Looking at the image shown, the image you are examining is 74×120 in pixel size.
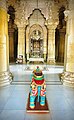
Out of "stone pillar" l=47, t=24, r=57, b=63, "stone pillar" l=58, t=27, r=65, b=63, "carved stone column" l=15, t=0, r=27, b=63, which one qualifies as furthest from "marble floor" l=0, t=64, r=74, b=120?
"stone pillar" l=58, t=27, r=65, b=63

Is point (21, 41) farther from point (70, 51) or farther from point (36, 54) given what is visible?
point (70, 51)

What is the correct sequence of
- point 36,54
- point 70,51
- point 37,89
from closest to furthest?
point 37,89 → point 70,51 → point 36,54

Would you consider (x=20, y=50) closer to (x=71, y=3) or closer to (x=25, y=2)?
(x=25, y=2)

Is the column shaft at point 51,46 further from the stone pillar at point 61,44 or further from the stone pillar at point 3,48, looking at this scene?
the stone pillar at point 3,48

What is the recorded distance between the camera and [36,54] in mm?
15906

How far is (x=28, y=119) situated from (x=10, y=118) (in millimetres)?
391

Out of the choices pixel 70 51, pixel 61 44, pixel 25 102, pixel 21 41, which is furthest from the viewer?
pixel 61 44

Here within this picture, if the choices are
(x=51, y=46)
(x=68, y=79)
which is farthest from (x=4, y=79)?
(x=51, y=46)

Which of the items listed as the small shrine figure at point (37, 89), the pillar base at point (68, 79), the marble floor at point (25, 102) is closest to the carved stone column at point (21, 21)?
the marble floor at point (25, 102)

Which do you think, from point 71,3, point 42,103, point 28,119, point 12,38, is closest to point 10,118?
point 28,119

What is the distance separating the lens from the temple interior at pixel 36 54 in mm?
4285

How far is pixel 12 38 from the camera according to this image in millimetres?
16406

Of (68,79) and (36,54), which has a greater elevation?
(36,54)

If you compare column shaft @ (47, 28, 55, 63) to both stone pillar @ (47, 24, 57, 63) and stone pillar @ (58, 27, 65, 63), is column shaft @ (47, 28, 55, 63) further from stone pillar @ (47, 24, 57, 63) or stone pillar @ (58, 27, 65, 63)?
stone pillar @ (58, 27, 65, 63)
